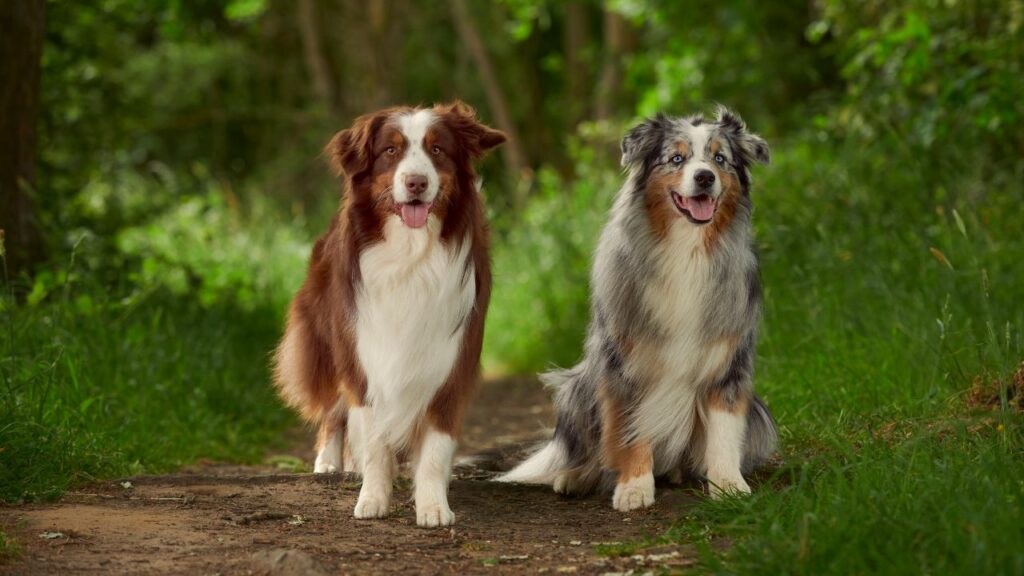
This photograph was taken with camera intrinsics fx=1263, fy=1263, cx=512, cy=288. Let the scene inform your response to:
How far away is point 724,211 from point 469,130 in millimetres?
1055

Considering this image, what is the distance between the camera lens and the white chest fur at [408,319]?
15.8ft

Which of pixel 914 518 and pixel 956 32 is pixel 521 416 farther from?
pixel 914 518

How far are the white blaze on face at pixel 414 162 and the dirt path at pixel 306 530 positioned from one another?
1.24m

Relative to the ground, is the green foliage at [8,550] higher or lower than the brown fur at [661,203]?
lower

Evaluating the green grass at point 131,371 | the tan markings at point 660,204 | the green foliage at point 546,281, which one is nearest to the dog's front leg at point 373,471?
the green grass at point 131,371

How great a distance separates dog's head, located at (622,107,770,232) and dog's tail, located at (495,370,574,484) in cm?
102

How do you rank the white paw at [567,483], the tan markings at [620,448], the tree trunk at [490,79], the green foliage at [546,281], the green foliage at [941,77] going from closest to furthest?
the tan markings at [620,448] → the white paw at [567,483] → the green foliage at [941,77] → the green foliage at [546,281] → the tree trunk at [490,79]

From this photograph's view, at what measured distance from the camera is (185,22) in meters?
13.7

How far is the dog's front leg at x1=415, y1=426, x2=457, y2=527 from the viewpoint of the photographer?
4734 millimetres

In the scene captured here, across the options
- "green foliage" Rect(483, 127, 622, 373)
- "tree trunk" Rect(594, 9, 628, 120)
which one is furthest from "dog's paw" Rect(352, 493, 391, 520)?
"tree trunk" Rect(594, 9, 628, 120)

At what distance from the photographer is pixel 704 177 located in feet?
15.9

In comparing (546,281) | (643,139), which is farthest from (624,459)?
(546,281)

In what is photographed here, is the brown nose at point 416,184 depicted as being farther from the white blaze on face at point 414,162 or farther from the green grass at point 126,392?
the green grass at point 126,392

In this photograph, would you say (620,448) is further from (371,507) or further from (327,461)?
(327,461)
